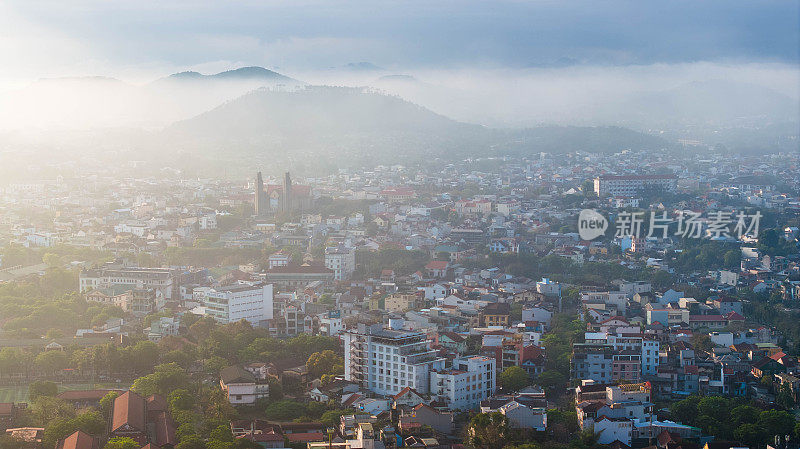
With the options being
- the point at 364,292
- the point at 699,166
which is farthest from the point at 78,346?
the point at 699,166

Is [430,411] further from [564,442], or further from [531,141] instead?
[531,141]

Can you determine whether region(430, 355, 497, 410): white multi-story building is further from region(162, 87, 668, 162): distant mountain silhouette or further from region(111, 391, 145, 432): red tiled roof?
region(162, 87, 668, 162): distant mountain silhouette

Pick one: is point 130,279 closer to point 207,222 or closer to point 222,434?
point 207,222

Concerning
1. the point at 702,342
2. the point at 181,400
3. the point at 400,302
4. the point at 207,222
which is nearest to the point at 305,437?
the point at 181,400

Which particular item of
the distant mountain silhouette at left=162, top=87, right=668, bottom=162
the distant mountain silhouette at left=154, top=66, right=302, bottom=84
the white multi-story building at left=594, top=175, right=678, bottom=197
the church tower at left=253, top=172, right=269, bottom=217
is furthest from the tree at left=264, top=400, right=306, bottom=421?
the distant mountain silhouette at left=154, top=66, right=302, bottom=84

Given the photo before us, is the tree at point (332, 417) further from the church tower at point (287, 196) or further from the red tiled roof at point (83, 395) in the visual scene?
the church tower at point (287, 196)

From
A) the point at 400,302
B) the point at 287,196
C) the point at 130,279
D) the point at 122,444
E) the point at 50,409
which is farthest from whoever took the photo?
the point at 287,196
